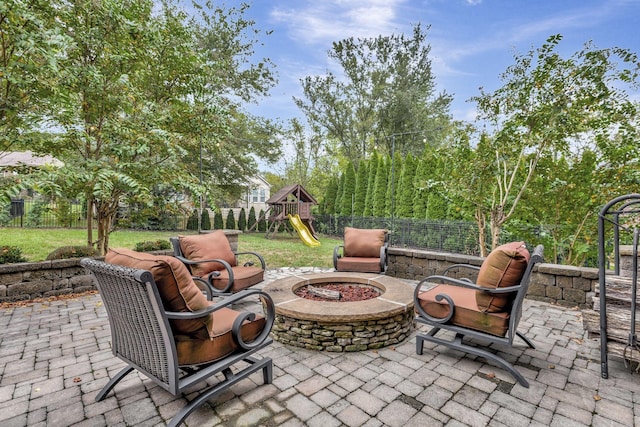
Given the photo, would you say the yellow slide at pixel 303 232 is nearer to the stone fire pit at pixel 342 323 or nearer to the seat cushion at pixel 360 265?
the seat cushion at pixel 360 265

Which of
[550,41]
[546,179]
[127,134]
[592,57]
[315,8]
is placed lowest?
[546,179]

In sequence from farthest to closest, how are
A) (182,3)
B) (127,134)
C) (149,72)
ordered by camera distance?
(182,3) → (149,72) → (127,134)

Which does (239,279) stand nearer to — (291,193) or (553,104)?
(553,104)

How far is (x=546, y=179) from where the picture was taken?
204 inches

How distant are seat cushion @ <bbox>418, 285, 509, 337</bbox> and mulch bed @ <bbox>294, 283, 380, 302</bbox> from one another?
820 millimetres

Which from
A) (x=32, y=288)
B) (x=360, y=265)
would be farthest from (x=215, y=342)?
(x=32, y=288)

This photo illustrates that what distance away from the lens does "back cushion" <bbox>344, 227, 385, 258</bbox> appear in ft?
16.1

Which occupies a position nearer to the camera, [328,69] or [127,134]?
[127,134]

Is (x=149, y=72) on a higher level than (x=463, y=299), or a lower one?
higher

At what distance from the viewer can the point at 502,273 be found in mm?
2199

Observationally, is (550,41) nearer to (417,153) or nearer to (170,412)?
(170,412)

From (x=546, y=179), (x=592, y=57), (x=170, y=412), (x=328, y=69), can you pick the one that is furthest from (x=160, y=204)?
(x=328, y=69)

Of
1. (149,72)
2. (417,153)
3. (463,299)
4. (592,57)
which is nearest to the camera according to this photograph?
(463,299)

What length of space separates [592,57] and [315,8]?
5.14 metres
